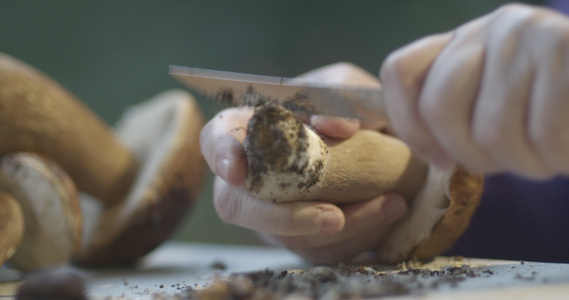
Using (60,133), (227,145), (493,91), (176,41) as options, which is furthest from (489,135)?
(176,41)

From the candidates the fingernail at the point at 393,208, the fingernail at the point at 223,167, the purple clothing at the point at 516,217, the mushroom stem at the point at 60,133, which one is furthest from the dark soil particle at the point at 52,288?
the purple clothing at the point at 516,217

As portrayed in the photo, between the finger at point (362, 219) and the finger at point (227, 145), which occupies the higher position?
the finger at point (227, 145)

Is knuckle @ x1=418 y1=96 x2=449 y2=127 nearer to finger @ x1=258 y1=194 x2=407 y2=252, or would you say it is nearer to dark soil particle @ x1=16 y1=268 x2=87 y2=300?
finger @ x1=258 y1=194 x2=407 y2=252

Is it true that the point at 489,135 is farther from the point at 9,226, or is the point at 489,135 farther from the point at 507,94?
the point at 9,226

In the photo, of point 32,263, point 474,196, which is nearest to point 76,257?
point 32,263

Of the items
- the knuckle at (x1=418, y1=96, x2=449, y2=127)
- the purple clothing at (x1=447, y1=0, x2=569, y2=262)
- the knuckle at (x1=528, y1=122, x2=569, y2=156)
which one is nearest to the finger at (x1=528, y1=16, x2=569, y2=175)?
the knuckle at (x1=528, y1=122, x2=569, y2=156)

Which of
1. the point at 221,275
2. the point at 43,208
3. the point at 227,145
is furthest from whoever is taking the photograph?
the point at 43,208

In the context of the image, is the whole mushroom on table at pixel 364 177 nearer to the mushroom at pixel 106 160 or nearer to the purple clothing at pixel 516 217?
the purple clothing at pixel 516 217
